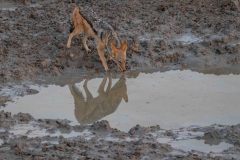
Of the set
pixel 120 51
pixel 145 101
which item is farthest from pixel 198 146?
pixel 120 51

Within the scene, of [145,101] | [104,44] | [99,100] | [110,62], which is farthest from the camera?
[110,62]

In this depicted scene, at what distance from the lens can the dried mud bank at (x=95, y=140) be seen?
8.80 meters

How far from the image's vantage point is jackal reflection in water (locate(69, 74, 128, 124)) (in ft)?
34.4

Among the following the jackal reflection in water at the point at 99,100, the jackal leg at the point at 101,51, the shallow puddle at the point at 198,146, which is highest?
the jackal leg at the point at 101,51

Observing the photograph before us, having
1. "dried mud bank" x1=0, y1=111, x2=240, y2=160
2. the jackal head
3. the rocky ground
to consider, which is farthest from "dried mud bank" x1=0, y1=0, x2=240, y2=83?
"dried mud bank" x1=0, y1=111, x2=240, y2=160

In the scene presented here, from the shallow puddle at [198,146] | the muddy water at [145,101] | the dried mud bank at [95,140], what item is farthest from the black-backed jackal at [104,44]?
the shallow puddle at [198,146]

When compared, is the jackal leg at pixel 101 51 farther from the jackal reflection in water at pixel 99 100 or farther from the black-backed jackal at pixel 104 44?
the jackal reflection in water at pixel 99 100

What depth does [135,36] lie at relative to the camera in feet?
43.6

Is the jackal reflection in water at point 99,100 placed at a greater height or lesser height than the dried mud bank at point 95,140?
greater

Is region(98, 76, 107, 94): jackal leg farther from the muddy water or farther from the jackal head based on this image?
the jackal head

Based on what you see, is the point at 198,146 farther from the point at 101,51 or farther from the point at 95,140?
the point at 101,51

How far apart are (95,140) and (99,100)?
6.76 ft

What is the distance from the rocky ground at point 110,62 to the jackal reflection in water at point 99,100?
17.8 inches

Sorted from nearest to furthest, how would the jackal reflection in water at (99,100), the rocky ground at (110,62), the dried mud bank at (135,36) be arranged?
1. the rocky ground at (110,62)
2. the jackal reflection in water at (99,100)
3. the dried mud bank at (135,36)
